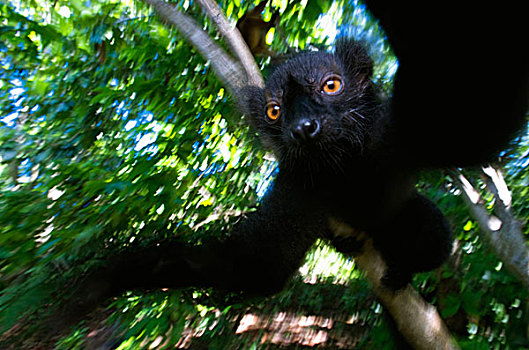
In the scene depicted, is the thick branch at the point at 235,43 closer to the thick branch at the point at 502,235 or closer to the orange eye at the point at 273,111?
the orange eye at the point at 273,111

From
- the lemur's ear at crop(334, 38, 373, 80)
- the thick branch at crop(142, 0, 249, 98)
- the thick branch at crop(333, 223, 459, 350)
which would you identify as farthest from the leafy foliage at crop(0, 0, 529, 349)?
the thick branch at crop(333, 223, 459, 350)

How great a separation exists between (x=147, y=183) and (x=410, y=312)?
160 cm

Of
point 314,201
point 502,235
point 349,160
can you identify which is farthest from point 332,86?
point 502,235

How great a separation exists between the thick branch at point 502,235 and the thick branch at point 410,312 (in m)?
0.68

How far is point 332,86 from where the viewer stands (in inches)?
94.0

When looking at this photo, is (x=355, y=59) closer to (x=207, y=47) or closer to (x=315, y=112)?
(x=315, y=112)

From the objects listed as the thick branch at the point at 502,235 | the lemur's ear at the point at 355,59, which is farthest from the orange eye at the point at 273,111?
the thick branch at the point at 502,235

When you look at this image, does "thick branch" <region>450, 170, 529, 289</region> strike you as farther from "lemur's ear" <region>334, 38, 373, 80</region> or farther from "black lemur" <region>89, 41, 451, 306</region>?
"lemur's ear" <region>334, 38, 373, 80</region>

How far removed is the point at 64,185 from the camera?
2.09 m

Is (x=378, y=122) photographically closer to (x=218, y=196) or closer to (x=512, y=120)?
(x=512, y=120)

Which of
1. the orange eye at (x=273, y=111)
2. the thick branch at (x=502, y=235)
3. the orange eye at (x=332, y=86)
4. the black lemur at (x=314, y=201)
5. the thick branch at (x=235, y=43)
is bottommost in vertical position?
the thick branch at (x=502, y=235)

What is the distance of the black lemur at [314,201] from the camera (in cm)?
215

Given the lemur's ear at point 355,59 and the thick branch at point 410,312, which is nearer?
the thick branch at point 410,312

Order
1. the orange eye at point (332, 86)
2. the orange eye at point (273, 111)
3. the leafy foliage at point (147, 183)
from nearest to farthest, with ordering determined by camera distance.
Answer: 1. the leafy foliage at point (147, 183)
2. the orange eye at point (332, 86)
3. the orange eye at point (273, 111)
